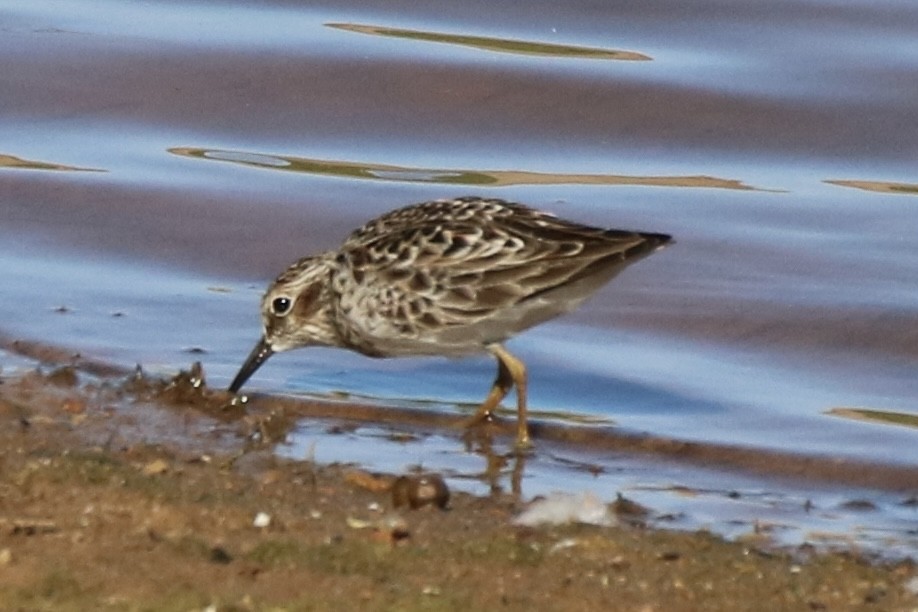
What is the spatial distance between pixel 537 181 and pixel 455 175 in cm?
47

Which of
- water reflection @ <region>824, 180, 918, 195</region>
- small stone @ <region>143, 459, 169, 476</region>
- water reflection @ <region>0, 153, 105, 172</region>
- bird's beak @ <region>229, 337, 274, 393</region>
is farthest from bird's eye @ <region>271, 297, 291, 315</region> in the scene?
water reflection @ <region>824, 180, 918, 195</region>

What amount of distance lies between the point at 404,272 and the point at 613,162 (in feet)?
13.3

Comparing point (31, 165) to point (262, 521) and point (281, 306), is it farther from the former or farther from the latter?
point (262, 521)

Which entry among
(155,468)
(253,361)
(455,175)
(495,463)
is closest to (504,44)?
(455,175)

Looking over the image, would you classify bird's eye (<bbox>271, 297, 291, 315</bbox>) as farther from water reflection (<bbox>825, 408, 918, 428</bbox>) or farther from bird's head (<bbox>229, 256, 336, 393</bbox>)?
water reflection (<bbox>825, 408, 918, 428</bbox>)

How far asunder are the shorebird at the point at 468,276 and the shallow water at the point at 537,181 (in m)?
0.44

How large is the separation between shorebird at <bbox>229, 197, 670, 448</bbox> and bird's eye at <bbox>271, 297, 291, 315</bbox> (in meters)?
0.20

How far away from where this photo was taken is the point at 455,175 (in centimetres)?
1213

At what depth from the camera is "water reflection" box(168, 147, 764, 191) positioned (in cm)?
1207

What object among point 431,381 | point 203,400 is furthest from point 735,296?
point 203,400

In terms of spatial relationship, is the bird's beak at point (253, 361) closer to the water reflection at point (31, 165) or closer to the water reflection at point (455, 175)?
the water reflection at point (455, 175)

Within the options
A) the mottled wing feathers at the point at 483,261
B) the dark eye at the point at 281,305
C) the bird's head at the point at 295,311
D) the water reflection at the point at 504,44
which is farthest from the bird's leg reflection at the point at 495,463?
the water reflection at the point at 504,44

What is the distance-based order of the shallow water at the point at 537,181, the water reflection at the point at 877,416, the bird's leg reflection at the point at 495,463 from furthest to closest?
the shallow water at the point at 537,181, the water reflection at the point at 877,416, the bird's leg reflection at the point at 495,463

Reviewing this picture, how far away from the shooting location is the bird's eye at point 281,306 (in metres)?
9.07
